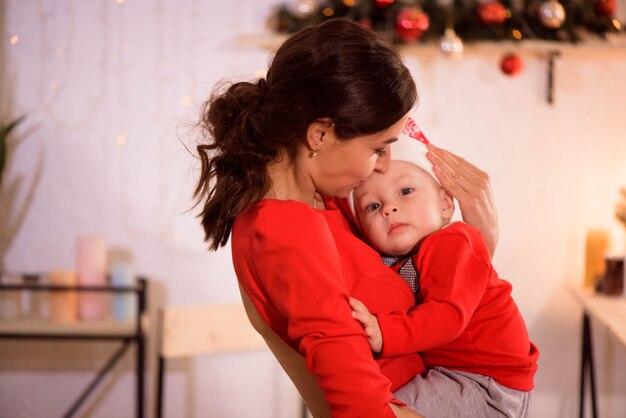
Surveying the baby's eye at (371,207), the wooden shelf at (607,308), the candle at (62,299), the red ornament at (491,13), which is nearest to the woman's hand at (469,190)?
the baby's eye at (371,207)

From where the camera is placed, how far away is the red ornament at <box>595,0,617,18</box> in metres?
2.96

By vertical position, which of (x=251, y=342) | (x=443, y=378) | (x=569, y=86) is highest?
(x=569, y=86)

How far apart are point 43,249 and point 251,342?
1.14 meters

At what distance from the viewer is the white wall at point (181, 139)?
321 cm

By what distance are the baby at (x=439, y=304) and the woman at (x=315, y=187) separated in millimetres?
53

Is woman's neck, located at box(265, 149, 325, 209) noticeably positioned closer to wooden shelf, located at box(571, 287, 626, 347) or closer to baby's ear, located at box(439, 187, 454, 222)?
baby's ear, located at box(439, 187, 454, 222)

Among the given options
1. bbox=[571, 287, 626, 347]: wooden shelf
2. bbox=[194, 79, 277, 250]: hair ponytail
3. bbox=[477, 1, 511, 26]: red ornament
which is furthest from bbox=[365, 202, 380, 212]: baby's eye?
bbox=[477, 1, 511, 26]: red ornament

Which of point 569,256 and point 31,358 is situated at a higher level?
point 569,256

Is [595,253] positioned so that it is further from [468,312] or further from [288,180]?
[288,180]

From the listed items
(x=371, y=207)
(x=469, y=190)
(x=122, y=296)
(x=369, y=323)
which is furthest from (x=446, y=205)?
(x=122, y=296)

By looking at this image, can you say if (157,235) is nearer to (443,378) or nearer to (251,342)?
(251,342)

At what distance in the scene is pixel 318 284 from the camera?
3.44 ft

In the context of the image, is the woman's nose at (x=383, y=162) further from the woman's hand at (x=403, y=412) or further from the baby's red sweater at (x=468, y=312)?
the woman's hand at (x=403, y=412)

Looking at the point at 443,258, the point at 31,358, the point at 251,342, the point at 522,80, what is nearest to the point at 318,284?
the point at 443,258
